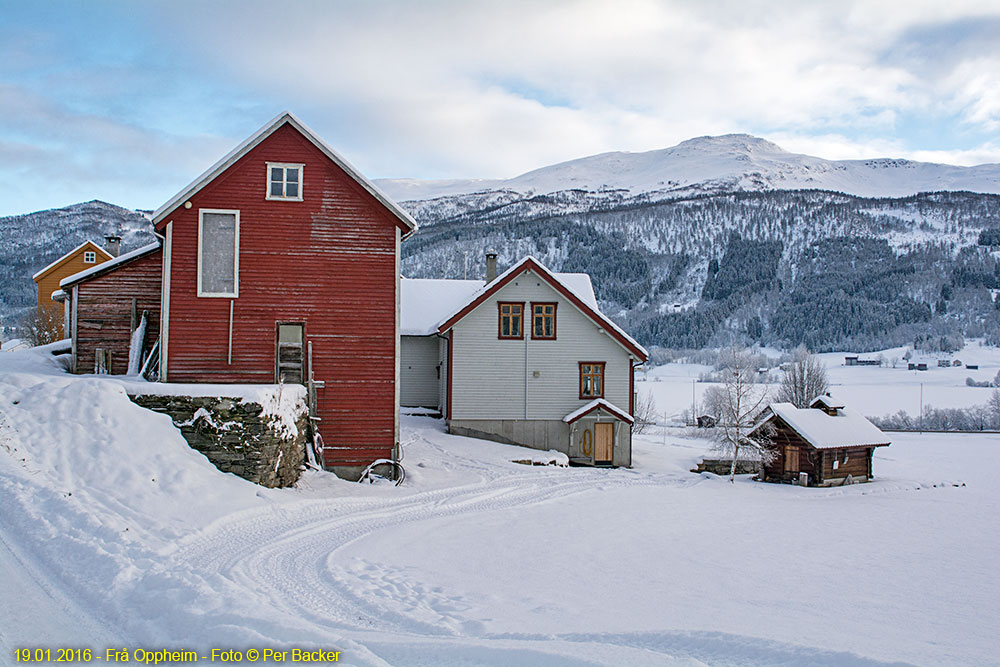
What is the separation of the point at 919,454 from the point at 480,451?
35.7 meters

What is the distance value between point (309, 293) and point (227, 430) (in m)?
5.99

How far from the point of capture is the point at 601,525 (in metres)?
17.6

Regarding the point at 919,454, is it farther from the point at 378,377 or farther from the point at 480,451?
the point at 378,377

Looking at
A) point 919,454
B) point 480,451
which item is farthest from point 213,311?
point 919,454

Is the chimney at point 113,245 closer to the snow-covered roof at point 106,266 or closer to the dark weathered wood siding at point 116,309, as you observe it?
the snow-covered roof at point 106,266

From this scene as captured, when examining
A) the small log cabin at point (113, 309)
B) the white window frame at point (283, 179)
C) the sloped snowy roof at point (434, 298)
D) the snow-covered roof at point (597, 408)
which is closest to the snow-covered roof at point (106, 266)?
the small log cabin at point (113, 309)

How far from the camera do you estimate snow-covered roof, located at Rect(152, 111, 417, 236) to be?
68.0 ft

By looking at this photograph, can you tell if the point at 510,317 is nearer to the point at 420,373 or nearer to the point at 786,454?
the point at 420,373

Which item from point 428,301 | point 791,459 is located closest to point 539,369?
point 428,301

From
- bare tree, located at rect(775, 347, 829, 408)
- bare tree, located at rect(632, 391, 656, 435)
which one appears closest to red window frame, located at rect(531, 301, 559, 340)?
bare tree, located at rect(632, 391, 656, 435)

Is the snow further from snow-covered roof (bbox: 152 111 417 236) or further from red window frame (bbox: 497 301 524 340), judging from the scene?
snow-covered roof (bbox: 152 111 417 236)

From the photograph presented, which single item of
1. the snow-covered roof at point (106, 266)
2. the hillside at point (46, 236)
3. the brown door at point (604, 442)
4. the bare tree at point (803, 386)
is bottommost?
the brown door at point (604, 442)

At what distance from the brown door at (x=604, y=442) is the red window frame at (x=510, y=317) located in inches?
215

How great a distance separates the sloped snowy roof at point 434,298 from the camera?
120 feet
